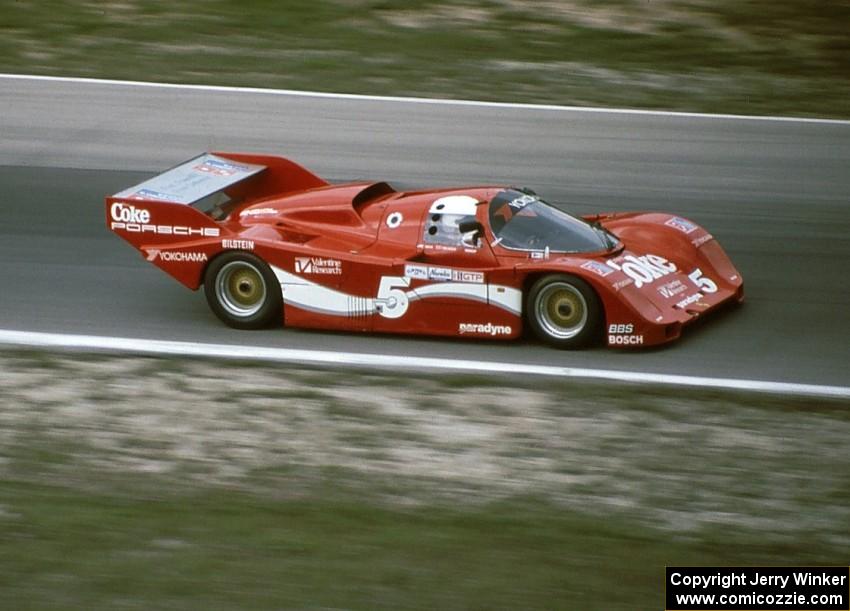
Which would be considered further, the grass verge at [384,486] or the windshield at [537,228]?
the windshield at [537,228]

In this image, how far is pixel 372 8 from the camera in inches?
727

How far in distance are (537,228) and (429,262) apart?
2.65 feet

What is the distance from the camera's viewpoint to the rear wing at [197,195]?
1014cm

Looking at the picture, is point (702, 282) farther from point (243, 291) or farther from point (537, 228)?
point (243, 291)

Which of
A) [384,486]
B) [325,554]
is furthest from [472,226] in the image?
[325,554]

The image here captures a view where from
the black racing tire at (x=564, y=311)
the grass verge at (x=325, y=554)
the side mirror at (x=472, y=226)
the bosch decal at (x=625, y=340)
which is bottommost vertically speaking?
the grass verge at (x=325, y=554)

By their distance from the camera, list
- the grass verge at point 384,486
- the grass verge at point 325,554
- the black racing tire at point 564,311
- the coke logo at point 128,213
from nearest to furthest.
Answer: the grass verge at point 325,554
the grass verge at point 384,486
the black racing tire at point 564,311
the coke logo at point 128,213

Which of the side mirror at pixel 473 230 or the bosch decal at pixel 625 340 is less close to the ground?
the side mirror at pixel 473 230

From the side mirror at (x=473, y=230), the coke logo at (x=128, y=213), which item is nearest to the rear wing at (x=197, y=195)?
the coke logo at (x=128, y=213)

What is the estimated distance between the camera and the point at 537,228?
9664 mm

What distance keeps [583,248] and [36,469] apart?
4023 millimetres

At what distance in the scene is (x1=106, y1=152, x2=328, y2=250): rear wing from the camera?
10141 mm

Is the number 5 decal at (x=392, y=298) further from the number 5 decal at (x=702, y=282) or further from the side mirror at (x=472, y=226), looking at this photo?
the number 5 decal at (x=702, y=282)

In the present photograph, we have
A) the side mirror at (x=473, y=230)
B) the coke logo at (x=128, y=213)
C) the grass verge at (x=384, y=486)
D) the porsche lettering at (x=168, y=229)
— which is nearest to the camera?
the grass verge at (x=384, y=486)
